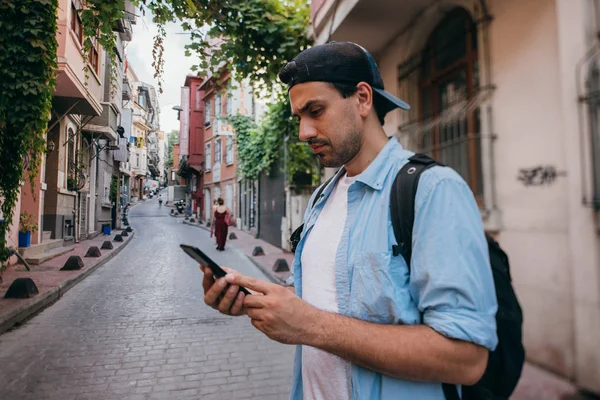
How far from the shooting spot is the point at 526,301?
4.18 m

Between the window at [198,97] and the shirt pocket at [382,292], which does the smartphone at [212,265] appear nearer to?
the shirt pocket at [382,292]

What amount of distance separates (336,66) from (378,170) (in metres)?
0.38

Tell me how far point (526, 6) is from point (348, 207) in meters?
4.25

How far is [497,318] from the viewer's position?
112 centimetres

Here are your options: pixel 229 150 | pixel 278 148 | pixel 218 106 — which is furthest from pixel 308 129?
pixel 218 106

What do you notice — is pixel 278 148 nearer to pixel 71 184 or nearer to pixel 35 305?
pixel 71 184

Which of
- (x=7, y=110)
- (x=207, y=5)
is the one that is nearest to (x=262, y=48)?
(x=207, y=5)

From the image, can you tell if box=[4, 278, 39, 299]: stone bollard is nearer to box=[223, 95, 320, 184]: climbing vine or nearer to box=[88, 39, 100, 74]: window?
box=[223, 95, 320, 184]: climbing vine

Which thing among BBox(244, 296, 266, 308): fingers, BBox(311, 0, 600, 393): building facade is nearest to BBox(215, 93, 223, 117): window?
BBox(311, 0, 600, 393): building facade

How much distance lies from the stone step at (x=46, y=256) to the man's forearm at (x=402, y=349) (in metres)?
11.3

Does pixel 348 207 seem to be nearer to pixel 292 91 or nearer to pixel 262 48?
pixel 292 91

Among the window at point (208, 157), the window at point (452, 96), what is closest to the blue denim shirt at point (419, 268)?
the window at point (452, 96)

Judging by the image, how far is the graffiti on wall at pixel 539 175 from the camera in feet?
12.7

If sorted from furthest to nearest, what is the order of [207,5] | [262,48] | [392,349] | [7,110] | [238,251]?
[238,251] → [262,48] → [7,110] → [207,5] → [392,349]
